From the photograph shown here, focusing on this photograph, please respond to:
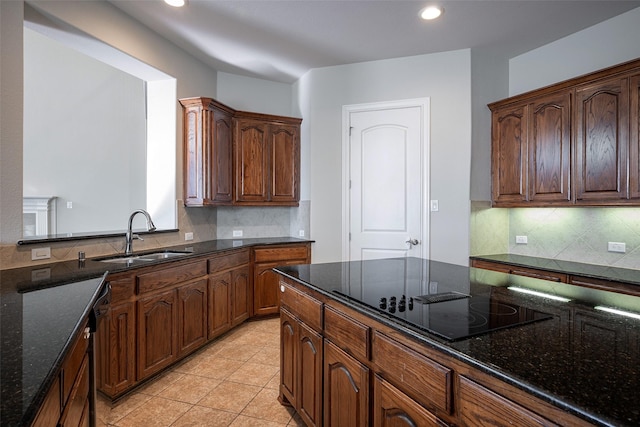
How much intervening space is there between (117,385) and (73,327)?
1538mm

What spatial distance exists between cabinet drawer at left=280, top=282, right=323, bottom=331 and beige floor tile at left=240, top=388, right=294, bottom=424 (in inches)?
27.1

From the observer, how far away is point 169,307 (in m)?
2.71

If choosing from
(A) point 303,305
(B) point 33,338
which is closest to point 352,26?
(A) point 303,305

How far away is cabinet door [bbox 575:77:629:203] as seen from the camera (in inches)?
105

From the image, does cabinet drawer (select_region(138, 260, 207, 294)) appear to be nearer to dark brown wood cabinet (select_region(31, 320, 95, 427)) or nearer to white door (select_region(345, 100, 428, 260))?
dark brown wood cabinet (select_region(31, 320, 95, 427))

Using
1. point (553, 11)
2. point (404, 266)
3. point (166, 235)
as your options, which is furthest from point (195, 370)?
point (553, 11)

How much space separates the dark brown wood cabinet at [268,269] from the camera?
3885 mm

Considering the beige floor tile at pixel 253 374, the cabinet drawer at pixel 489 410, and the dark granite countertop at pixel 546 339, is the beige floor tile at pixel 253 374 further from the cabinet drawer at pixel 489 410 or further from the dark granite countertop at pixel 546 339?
the cabinet drawer at pixel 489 410

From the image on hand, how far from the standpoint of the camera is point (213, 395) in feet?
7.99

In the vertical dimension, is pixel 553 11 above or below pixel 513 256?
above

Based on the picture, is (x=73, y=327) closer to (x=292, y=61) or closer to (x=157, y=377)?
(x=157, y=377)

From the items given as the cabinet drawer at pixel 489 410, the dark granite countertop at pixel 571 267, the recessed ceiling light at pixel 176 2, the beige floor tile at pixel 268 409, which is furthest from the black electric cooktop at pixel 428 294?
the recessed ceiling light at pixel 176 2

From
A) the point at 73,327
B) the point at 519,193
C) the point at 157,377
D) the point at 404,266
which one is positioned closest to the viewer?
the point at 73,327

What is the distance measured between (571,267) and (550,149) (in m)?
1.04
